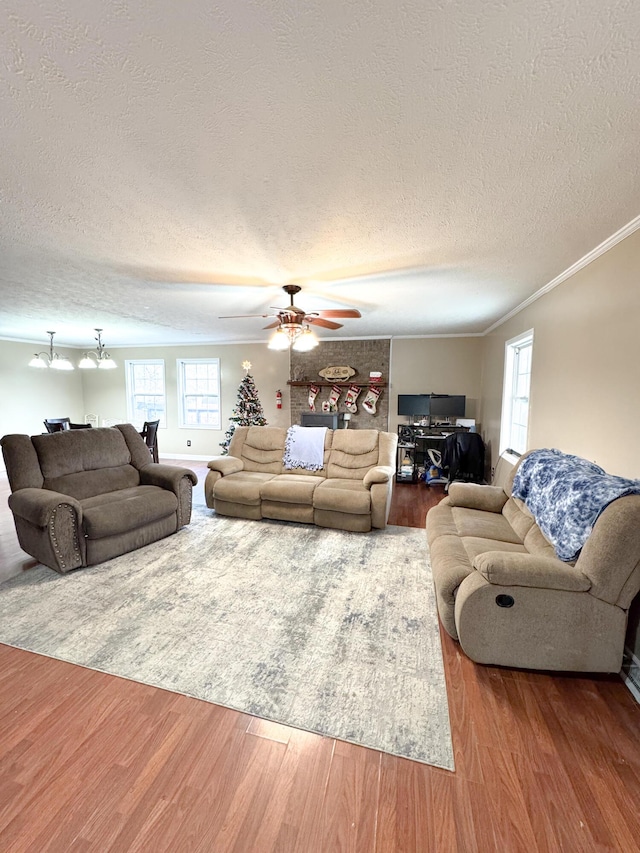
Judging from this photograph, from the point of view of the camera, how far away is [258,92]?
116 centimetres

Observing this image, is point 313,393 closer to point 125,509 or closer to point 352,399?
point 352,399

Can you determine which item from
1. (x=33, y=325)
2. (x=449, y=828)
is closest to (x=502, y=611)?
(x=449, y=828)

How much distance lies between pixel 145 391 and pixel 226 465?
4.52m

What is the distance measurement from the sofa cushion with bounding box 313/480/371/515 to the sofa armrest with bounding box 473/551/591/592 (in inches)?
70.2

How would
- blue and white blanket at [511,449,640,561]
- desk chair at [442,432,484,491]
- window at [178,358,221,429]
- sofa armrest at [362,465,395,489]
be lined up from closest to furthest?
1. blue and white blanket at [511,449,640,561]
2. sofa armrest at [362,465,395,489]
3. desk chair at [442,432,484,491]
4. window at [178,358,221,429]

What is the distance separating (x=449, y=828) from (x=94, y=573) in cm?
272

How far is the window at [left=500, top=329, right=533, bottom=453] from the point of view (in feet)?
13.5

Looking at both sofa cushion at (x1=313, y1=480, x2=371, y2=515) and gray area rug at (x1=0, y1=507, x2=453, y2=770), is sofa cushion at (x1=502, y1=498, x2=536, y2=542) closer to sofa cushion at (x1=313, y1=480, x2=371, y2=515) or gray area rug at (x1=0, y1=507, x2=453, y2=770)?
gray area rug at (x1=0, y1=507, x2=453, y2=770)

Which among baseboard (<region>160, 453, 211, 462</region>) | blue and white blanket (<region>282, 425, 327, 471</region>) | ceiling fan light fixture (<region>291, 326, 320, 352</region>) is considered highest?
ceiling fan light fixture (<region>291, 326, 320, 352</region>)

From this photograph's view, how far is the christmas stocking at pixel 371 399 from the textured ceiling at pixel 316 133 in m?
3.53

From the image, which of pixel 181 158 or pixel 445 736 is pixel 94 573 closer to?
pixel 445 736

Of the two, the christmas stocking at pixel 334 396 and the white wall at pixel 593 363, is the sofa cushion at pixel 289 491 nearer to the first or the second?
the white wall at pixel 593 363

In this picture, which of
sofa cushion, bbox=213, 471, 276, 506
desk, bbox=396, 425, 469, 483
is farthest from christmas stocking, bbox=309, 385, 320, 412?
sofa cushion, bbox=213, 471, 276, 506

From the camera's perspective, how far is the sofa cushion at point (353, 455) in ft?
13.6
